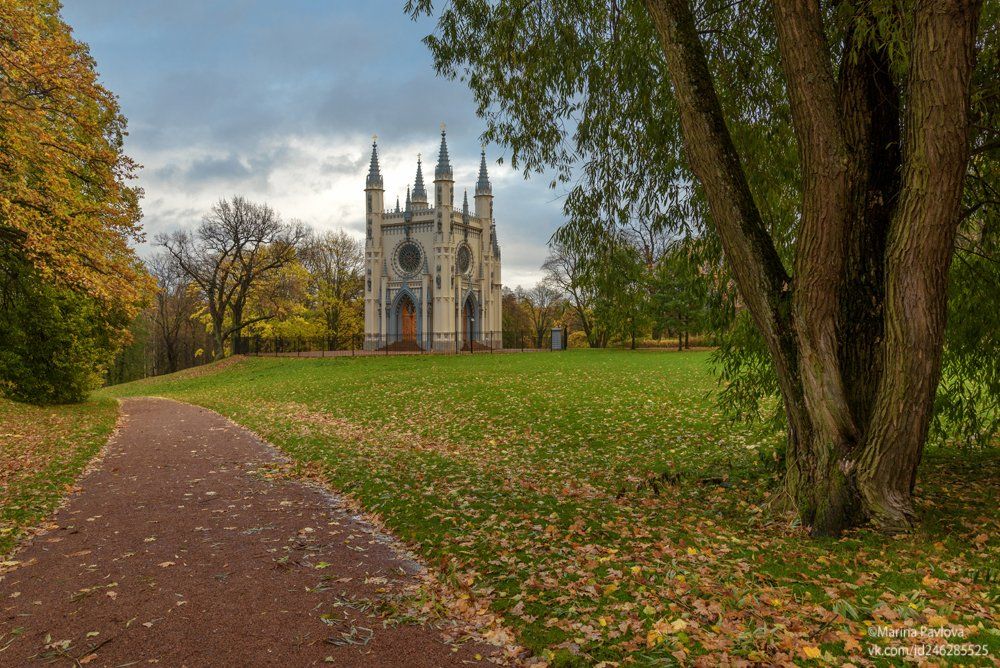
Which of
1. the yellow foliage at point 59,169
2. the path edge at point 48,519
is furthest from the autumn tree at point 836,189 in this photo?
the yellow foliage at point 59,169

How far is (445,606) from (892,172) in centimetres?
561

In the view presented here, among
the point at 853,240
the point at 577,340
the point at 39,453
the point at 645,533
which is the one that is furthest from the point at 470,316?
the point at 853,240

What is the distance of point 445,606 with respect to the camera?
4727mm

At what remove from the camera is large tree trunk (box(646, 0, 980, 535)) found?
4543 millimetres

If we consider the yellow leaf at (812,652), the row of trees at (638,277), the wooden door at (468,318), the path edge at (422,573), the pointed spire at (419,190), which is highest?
the pointed spire at (419,190)

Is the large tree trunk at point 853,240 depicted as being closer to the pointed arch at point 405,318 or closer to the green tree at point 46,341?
the green tree at point 46,341

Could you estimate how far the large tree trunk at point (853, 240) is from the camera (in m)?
4.54

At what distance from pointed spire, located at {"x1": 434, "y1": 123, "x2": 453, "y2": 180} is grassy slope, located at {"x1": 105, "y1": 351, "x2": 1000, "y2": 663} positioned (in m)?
34.0

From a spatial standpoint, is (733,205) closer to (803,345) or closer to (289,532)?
(803,345)

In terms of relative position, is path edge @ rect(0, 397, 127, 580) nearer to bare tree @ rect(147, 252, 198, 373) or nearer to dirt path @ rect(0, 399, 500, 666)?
dirt path @ rect(0, 399, 500, 666)

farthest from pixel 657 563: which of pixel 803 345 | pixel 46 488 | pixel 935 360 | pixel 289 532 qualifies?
pixel 46 488

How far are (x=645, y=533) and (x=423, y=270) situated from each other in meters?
41.0

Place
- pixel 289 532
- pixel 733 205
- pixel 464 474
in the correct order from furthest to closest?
1. pixel 464 474
2. pixel 289 532
3. pixel 733 205

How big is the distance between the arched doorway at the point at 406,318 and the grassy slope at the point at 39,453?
2858cm
